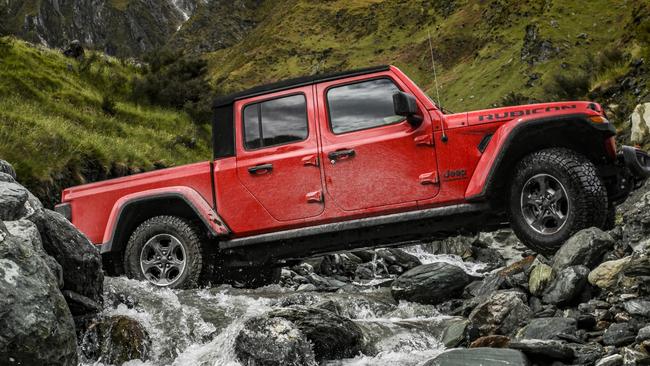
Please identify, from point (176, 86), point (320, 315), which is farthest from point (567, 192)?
point (176, 86)

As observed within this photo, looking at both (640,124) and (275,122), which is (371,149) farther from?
(640,124)

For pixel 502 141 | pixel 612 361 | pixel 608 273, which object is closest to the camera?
pixel 612 361

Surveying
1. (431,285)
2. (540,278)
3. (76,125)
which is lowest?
(431,285)

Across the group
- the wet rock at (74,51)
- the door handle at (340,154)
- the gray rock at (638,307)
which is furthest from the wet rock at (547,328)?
the wet rock at (74,51)

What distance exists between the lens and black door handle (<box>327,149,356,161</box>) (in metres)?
7.11

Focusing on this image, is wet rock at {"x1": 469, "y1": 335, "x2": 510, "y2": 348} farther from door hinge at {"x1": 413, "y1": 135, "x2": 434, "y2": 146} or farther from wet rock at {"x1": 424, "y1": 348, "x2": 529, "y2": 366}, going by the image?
door hinge at {"x1": 413, "y1": 135, "x2": 434, "y2": 146}

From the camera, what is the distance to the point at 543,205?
255 inches

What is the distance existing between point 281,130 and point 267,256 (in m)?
1.42

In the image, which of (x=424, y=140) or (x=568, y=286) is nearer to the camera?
(x=568, y=286)

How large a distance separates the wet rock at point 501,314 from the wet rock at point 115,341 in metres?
2.74

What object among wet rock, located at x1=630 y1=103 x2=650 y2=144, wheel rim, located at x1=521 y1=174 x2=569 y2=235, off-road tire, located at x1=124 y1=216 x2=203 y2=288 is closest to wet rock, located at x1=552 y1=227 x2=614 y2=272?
wheel rim, located at x1=521 y1=174 x2=569 y2=235

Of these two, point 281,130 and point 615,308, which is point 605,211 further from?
point 281,130

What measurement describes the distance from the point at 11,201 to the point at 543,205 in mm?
4516

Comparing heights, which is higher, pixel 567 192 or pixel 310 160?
pixel 310 160
